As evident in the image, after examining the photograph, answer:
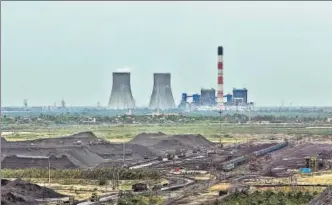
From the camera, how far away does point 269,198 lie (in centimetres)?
2520

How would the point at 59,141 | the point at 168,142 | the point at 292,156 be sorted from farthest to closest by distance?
the point at 168,142 → the point at 59,141 → the point at 292,156

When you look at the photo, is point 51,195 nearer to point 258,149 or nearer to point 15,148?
point 15,148

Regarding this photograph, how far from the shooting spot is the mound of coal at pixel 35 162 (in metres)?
42.1

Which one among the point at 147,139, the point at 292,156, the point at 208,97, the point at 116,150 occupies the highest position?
the point at 208,97

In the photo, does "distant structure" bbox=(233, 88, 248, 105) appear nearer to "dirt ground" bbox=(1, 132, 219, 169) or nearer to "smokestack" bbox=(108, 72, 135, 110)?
"smokestack" bbox=(108, 72, 135, 110)

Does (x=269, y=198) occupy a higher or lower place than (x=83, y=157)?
higher

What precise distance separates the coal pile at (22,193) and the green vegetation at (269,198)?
6897mm

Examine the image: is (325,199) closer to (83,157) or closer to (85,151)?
(83,157)

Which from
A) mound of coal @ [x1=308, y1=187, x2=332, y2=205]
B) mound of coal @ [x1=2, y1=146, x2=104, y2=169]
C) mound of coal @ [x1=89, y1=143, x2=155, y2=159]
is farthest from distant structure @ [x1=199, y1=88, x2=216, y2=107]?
mound of coal @ [x1=308, y1=187, x2=332, y2=205]

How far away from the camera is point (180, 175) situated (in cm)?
3822

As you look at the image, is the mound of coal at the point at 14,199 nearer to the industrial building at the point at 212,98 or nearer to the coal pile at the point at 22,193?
the coal pile at the point at 22,193

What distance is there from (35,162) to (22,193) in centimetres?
1665

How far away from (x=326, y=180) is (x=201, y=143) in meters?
32.9

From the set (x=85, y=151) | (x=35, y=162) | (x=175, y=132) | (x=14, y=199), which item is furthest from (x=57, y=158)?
(x=175, y=132)
